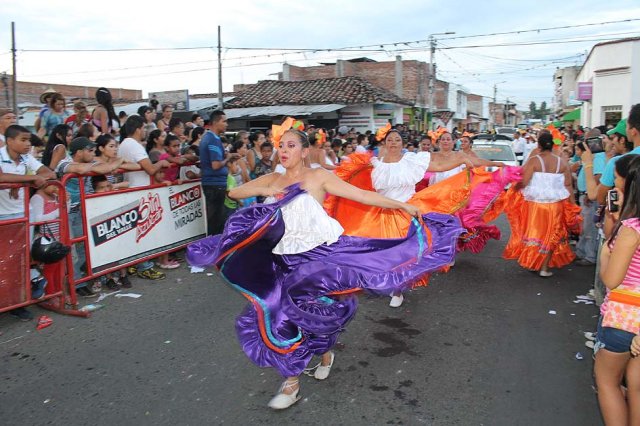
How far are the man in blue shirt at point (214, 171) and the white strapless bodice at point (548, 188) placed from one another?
4241 mm

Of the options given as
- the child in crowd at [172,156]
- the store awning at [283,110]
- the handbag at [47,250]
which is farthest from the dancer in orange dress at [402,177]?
the store awning at [283,110]

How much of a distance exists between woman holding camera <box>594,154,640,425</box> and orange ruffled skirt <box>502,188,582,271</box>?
4.11m

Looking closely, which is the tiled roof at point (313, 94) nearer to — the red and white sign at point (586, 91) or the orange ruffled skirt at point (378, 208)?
the red and white sign at point (586, 91)

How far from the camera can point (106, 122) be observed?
27.1ft

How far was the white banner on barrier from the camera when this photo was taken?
605 cm

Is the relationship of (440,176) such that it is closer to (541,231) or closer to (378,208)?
(541,231)

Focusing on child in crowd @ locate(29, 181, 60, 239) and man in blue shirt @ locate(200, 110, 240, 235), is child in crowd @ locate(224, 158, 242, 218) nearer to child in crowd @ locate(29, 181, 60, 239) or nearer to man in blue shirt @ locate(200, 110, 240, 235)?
man in blue shirt @ locate(200, 110, 240, 235)

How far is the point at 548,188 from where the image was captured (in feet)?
21.9

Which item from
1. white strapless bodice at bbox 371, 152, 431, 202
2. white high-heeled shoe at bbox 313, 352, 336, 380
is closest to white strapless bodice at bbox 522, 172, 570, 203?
white strapless bodice at bbox 371, 152, 431, 202

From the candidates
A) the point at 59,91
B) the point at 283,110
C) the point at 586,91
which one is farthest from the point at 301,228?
the point at 59,91

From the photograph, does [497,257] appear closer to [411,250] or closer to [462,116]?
[411,250]

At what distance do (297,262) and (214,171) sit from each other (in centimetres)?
429

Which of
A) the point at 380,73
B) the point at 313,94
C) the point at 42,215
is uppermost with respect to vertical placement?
the point at 380,73

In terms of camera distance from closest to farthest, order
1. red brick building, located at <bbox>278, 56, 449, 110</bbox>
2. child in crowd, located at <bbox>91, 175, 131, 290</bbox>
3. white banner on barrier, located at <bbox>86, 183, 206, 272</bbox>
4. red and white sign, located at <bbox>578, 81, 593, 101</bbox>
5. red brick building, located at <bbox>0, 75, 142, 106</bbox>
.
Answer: white banner on barrier, located at <bbox>86, 183, 206, 272</bbox>, child in crowd, located at <bbox>91, 175, 131, 290</bbox>, red and white sign, located at <bbox>578, 81, 593, 101</bbox>, red brick building, located at <bbox>0, 75, 142, 106</bbox>, red brick building, located at <bbox>278, 56, 449, 110</bbox>
